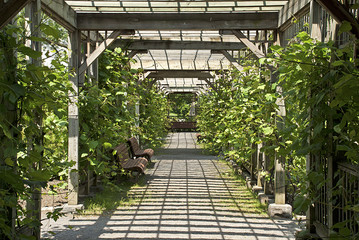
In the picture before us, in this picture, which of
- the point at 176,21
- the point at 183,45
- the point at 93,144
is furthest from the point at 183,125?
the point at 93,144

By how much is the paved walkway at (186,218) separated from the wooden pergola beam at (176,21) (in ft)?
8.72

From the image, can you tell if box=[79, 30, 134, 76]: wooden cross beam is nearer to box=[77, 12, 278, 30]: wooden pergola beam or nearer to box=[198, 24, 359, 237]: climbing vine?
box=[77, 12, 278, 30]: wooden pergola beam

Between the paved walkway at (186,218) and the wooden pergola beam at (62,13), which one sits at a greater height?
the wooden pergola beam at (62,13)

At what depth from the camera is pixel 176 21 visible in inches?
263

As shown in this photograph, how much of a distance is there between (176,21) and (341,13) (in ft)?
13.6

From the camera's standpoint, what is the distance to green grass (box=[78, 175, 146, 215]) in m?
6.54

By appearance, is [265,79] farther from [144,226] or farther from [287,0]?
[144,226]

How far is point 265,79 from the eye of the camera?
6.91m

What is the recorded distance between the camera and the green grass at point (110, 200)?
6543 mm

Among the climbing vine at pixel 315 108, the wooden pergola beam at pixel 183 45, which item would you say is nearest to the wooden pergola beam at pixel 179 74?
the wooden pergola beam at pixel 183 45

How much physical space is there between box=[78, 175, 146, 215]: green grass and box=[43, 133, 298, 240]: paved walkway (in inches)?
7.1

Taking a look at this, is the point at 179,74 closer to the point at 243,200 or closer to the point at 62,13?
the point at 243,200

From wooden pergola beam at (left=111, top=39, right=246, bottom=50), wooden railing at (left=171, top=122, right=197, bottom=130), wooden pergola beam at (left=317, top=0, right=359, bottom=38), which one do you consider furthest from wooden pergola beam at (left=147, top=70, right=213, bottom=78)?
wooden railing at (left=171, top=122, right=197, bottom=130)

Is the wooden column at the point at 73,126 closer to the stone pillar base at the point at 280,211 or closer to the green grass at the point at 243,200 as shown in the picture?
the green grass at the point at 243,200
